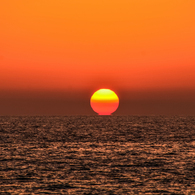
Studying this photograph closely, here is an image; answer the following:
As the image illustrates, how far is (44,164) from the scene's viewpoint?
47625 millimetres

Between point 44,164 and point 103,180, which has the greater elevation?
point 44,164

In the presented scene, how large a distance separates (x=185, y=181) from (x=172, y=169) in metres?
7.41

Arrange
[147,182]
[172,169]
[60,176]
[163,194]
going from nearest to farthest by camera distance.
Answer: [163,194] < [147,182] < [60,176] < [172,169]

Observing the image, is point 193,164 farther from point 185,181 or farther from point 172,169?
point 185,181

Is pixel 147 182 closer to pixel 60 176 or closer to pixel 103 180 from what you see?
pixel 103 180

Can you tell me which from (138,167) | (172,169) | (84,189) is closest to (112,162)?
(138,167)

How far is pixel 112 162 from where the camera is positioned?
49.8 m

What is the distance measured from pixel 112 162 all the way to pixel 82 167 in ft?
18.9

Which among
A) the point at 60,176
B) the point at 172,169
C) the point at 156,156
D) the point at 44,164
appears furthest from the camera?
the point at 156,156

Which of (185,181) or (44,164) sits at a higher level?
(44,164)

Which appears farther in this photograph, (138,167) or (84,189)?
(138,167)

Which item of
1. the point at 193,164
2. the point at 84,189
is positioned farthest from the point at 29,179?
the point at 193,164

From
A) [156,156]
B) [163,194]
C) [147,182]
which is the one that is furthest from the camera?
[156,156]

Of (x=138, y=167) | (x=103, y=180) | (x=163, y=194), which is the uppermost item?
(x=138, y=167)
